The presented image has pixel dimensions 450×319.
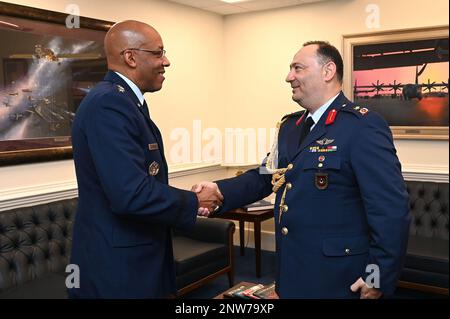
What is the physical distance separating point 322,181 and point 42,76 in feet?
6.86

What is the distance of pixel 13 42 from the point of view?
270 cm

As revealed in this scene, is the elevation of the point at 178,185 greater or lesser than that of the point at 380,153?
lesser

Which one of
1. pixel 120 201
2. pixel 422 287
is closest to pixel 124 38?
pixel 120 201

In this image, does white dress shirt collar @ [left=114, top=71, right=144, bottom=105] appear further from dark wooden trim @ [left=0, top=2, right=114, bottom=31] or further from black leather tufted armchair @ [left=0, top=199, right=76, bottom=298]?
dark wooden trim @ [left=0, top=2, right=114, bottom=31]

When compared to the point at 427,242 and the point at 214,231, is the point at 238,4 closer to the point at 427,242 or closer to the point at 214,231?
the point at 214,231

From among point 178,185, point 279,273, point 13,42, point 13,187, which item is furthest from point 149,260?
point 178,185

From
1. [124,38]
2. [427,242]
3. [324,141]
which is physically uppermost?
[124,38]

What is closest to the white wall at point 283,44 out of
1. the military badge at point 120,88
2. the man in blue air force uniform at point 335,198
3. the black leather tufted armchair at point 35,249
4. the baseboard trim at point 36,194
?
the baseboard trim at point 36,194

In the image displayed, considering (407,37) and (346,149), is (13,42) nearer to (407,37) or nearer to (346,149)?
(346,149)

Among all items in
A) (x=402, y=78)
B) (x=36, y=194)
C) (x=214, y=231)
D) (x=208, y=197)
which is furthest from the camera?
(x=402, y=78)

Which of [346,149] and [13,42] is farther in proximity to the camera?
[13,42]

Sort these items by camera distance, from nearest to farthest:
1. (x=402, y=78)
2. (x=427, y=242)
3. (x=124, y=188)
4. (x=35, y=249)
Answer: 1. (x=124, y=188)
2. (x=35, y=249)
3. (x=427, y=242)
4. (x=402, y=78)

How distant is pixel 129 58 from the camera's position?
5.00 ft
